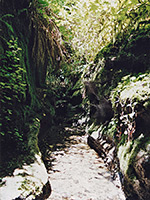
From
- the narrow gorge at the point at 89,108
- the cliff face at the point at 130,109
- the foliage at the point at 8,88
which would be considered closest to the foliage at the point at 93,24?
the narrow gorge at the point at 89,108

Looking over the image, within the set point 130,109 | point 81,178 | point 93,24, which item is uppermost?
point 93,24

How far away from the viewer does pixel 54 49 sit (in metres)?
5.15

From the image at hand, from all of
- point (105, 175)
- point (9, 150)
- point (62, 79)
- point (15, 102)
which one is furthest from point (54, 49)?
point (62, 79)

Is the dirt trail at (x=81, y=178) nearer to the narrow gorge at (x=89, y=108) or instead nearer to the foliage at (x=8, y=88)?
the narrow gorge at (x=89, y=108)

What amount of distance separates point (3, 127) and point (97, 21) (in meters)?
5.00

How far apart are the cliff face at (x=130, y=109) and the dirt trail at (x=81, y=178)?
0.27 metres

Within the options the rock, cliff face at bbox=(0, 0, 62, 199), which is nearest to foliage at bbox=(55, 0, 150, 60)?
cliff face at bbox=(0, 0, 62, 199)

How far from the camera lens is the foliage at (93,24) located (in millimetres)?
4598

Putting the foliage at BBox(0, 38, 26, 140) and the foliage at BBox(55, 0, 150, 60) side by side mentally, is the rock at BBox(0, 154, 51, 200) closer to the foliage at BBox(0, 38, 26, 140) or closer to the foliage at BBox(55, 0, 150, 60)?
the foliage at BBox(0, 38, 26, 140)

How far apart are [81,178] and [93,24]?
526cm

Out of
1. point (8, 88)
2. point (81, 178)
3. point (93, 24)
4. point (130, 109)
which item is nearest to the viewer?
point (130, 109)

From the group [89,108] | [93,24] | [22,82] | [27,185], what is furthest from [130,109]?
[93,24]

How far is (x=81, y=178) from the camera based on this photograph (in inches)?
124

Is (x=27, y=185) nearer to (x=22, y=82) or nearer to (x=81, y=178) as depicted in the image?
(x=81, y=178)
